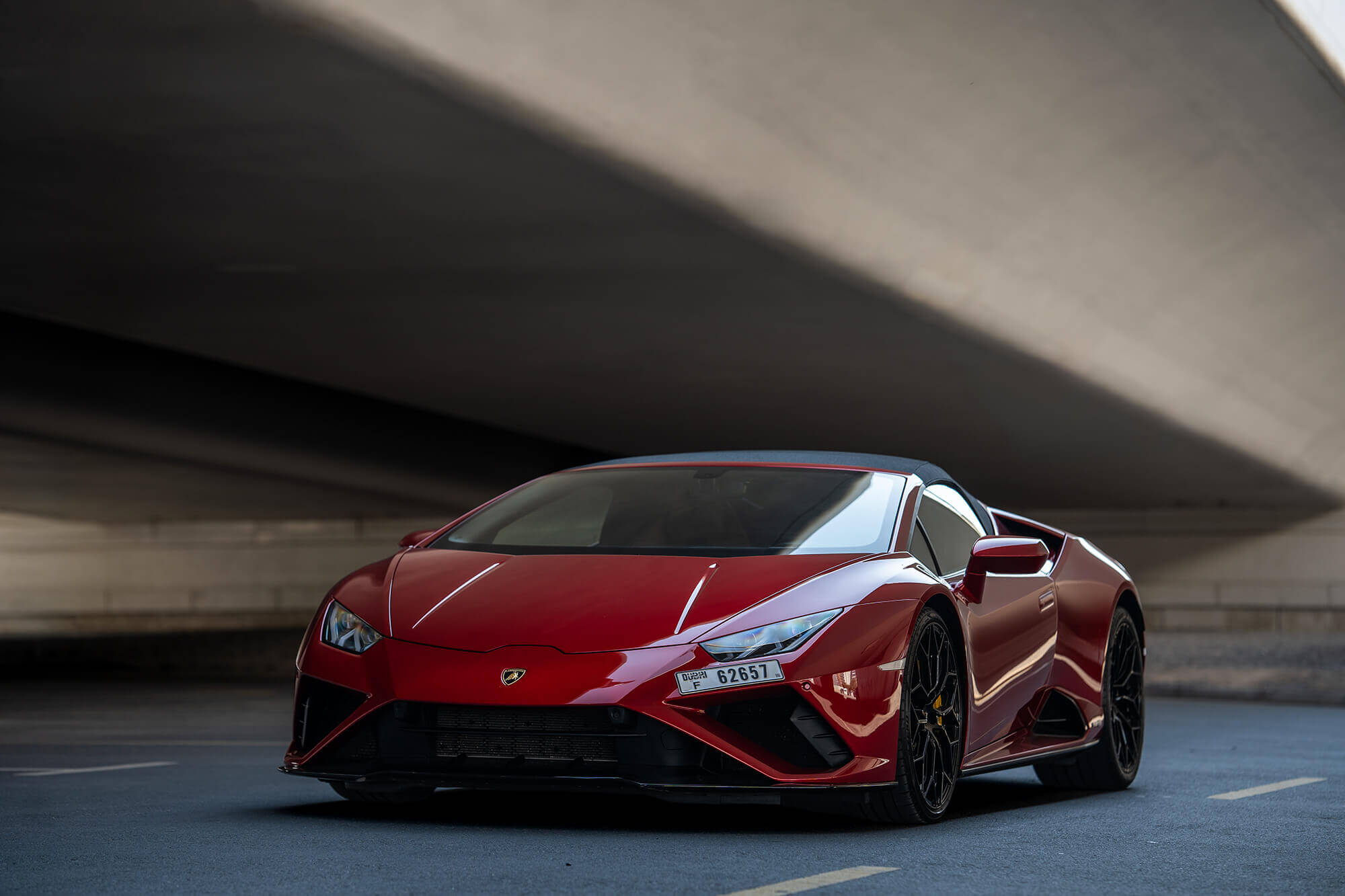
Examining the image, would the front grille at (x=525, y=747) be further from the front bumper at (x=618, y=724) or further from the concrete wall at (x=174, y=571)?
the concrete wall at (x=174, y=571)

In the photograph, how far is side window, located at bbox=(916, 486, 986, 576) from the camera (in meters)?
6.57

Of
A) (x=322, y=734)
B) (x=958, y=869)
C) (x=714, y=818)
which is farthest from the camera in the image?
(x=714, y=818)

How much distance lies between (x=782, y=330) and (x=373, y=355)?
13.6 feet

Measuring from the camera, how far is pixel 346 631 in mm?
5746

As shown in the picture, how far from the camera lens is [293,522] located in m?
31.0

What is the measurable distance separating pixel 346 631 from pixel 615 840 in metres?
1.12

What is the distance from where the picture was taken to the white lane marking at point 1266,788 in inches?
298

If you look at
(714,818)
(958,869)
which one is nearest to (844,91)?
(714,818)

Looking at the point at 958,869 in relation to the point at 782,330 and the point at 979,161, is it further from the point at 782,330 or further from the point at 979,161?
the point at 782,330

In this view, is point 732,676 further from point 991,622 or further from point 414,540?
point 414,540

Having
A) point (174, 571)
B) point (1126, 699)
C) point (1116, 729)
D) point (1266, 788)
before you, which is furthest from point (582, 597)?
point (174, 571)

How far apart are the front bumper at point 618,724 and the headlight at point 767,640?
5 cm

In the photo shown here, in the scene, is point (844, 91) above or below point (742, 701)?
above

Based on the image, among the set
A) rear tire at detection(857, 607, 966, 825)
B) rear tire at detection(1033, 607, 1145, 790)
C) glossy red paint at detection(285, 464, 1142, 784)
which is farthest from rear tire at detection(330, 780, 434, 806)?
rear tire at detection(1033, 607, 1145, 790)
